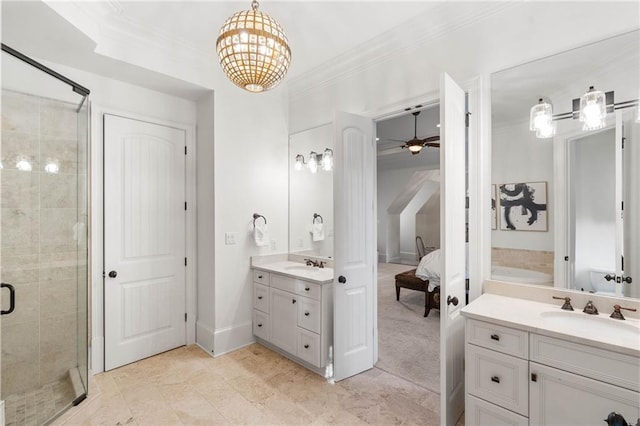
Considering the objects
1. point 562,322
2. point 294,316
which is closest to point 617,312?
point 562,322

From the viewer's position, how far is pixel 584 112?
1.80m

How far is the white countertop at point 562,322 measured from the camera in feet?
4.39

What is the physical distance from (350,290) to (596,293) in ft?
5.24

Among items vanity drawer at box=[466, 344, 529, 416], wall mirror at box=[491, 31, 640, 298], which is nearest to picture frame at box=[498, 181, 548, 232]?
wall mirror at box=[491, 31, 640, 298]

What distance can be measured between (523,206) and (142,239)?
3.27 m

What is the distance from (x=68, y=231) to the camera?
2.34 m

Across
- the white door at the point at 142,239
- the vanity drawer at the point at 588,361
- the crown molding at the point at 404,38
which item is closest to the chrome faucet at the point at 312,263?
the white door at the point at 142,239

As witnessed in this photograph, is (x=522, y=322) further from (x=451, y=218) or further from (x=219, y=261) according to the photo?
(x=219, y=261)

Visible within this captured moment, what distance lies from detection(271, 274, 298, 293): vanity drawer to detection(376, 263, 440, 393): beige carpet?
109cm

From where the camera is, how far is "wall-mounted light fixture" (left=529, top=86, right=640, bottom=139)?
1.72m

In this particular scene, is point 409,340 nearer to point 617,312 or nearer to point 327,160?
point 617,312

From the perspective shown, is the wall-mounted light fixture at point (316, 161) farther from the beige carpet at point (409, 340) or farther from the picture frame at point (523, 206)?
the beige carpet at point (409, 340)

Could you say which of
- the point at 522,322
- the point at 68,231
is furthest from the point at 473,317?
the point at 68,231

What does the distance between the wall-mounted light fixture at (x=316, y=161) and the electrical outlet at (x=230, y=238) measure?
1052 millimetres
